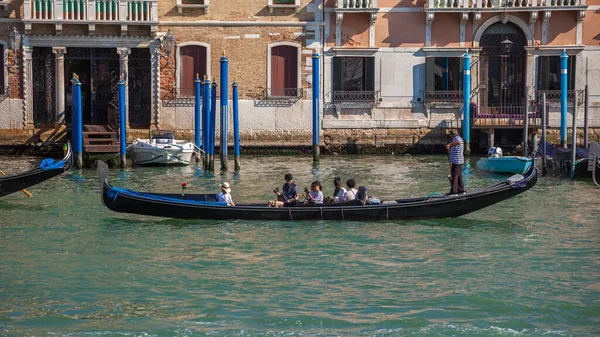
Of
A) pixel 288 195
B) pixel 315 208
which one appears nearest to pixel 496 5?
pixel 288 195

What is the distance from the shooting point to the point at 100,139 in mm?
20797

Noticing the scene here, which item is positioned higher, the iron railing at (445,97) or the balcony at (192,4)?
the balcony at (192,4)

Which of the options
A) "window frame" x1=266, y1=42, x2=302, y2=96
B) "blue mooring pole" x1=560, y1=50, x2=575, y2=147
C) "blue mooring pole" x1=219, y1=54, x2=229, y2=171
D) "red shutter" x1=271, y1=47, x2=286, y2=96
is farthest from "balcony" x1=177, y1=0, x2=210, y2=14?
"blue mooring pole" x1=560, y1=50, x2=575, y2=147

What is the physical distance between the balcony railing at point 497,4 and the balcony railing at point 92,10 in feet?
18.2

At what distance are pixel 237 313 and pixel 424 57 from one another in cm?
1428

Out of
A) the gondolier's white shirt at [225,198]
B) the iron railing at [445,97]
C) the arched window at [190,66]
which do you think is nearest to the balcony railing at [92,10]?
the arched window at [190,66]

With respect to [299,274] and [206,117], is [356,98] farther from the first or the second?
[299,274]

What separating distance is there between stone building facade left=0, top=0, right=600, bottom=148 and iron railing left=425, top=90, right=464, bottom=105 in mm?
26

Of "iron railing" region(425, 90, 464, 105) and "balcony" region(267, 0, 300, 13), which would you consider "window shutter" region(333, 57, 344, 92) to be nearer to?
"balcony" region(267, 0, 300, 13)

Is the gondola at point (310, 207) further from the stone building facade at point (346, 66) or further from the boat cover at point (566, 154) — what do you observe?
the stone building facade at point (346, 66)

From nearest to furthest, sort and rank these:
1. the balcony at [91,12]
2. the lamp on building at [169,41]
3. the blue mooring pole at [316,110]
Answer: the blue mooring pole at [316,110] → the balcony at [91,12] → the lamp on building at [169,41]

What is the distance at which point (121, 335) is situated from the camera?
341 inches

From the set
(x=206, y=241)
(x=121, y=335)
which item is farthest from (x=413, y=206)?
Answer: (x=121, y=335)

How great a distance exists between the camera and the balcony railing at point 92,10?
21.7 m
